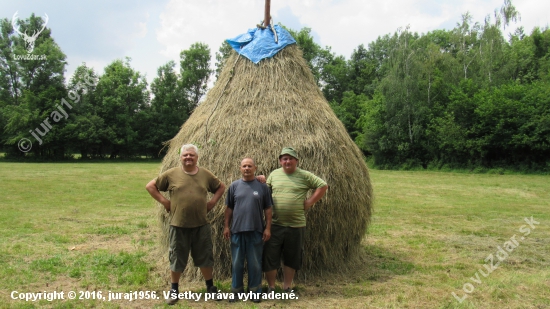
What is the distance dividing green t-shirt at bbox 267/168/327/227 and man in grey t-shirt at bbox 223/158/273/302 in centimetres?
13

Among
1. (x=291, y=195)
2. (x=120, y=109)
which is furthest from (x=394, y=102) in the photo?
(x=291, y=195)

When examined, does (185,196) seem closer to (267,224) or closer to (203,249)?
(203,249)

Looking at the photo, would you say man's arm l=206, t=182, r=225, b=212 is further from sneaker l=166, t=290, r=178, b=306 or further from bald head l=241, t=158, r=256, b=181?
sneaker l=166, t=290, r=178, b=306

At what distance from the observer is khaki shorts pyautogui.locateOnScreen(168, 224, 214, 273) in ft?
14.7

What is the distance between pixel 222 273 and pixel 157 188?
64.0 inches

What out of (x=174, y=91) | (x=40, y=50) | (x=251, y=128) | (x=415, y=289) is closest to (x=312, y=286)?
(x=415, y=289)

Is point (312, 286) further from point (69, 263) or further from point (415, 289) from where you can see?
point (69, 263)

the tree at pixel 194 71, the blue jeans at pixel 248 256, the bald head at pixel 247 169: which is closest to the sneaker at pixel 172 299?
the blue jeans at pixel 248 256

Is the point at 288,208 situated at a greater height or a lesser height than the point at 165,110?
lesser

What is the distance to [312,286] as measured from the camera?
205 inches

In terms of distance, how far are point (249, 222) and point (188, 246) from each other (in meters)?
0.79

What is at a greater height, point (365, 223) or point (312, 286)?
point (365, 223)

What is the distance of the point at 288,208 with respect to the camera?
4613 millimetres

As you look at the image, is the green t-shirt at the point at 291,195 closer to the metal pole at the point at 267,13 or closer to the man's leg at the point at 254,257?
the man's leg at the point at 254,257
